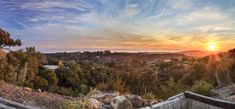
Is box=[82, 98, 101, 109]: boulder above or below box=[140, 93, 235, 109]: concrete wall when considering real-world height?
below

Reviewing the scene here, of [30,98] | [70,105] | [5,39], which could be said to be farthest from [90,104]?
[5,39]

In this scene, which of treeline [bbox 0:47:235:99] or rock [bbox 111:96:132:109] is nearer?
rock [bbox 111:96:132:109]

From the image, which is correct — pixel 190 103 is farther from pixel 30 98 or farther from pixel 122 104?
pixel 30 98

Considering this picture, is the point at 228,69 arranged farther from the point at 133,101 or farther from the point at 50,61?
the point at 50,61

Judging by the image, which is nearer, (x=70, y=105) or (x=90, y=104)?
(x=70, y=105)

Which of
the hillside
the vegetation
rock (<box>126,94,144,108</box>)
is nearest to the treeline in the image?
the vegetation

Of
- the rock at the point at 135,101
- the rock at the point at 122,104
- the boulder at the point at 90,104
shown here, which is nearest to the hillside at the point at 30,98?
the boulder at the point at 90,104

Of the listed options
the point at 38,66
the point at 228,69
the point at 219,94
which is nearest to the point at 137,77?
the point at 38,66

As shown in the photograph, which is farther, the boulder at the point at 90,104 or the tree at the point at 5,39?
the tree at the point at 5,39

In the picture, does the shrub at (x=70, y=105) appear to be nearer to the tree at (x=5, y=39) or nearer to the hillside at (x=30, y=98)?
the hillside at (x=30, y=98)

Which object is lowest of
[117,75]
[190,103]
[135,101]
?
[117,75]

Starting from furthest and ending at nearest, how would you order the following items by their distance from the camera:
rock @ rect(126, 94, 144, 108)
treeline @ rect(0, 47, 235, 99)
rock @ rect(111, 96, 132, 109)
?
treeline @ rect(0, 47, 235, 99) → rock @ rect(126, 94, 144, 108) → rock @ rect(111, 96, 132, 109)

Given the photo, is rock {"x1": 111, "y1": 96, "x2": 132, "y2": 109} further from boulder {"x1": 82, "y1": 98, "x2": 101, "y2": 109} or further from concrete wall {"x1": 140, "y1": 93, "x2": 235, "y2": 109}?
concrete wall {"x1": 140, "y1": 93, "x2": 235, "y2": 109}

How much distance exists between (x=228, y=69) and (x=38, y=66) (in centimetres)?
950
